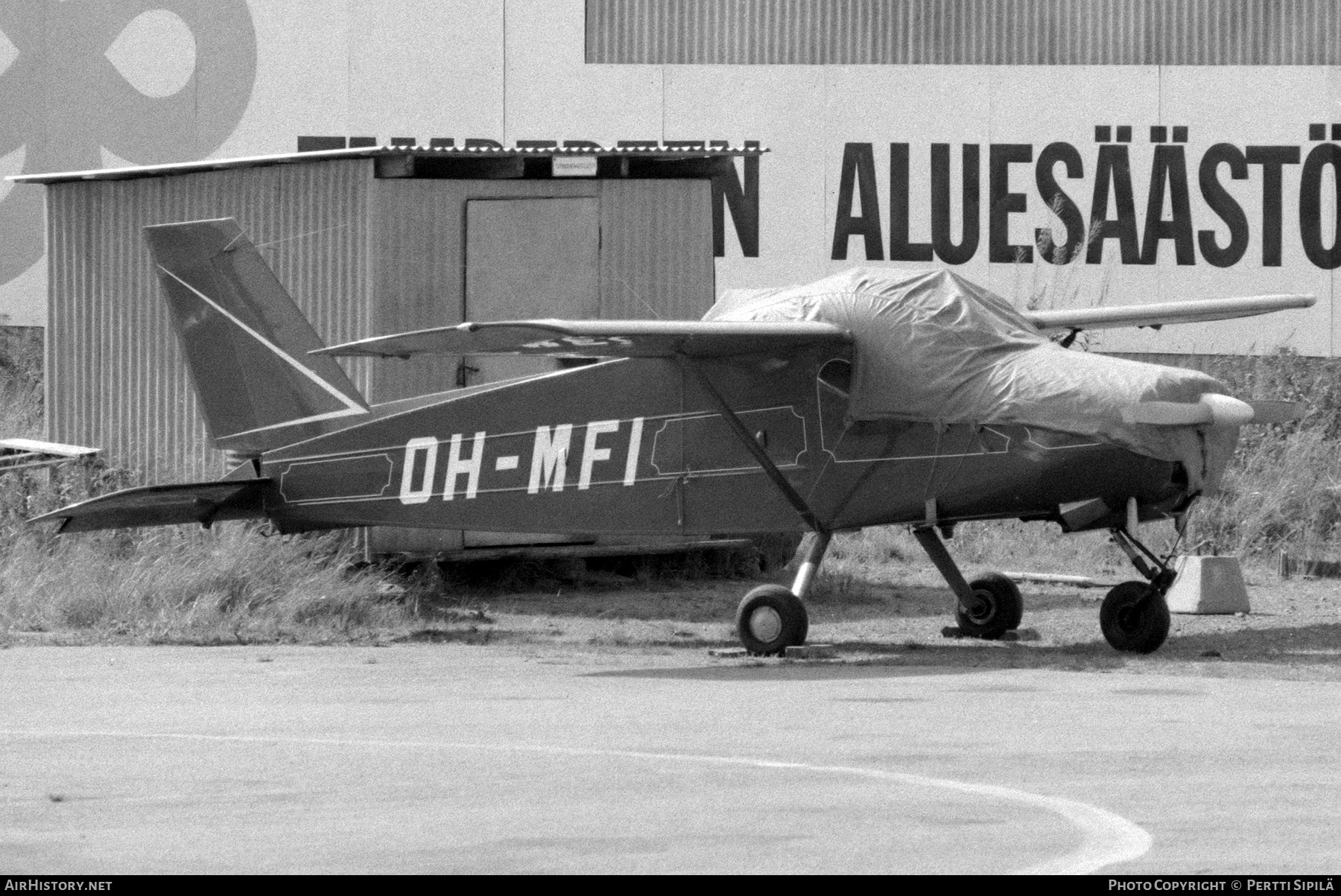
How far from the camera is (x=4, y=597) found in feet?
43.0

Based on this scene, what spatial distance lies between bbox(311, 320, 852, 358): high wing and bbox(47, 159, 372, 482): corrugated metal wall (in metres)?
3.78

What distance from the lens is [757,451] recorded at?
1148cm

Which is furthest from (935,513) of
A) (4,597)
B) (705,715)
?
(4,597)

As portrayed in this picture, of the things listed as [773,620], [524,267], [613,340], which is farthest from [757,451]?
[524,267]

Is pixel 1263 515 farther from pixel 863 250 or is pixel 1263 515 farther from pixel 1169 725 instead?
pixel 1169 725

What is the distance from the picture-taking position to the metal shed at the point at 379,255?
14.6 m

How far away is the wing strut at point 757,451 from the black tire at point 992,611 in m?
1.40

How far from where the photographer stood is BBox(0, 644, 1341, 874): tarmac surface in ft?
18.7

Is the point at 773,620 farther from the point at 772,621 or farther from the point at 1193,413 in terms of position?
the point at 1193,413

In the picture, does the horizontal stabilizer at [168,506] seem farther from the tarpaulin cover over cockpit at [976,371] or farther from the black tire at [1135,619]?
the black tire at [1135,619]

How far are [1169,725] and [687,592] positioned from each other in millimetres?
7054

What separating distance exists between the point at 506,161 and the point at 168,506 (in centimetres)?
400

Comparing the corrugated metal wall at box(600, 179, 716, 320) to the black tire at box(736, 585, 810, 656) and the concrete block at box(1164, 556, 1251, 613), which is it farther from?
the concrete block at box(1164, 556, 1251, 613)

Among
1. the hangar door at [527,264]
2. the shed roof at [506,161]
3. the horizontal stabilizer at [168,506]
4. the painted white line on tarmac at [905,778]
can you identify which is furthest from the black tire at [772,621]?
the shed roof at [506,161]
